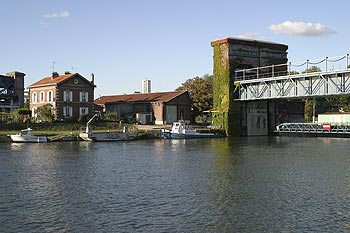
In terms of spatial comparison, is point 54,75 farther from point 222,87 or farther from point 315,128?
point 315,128

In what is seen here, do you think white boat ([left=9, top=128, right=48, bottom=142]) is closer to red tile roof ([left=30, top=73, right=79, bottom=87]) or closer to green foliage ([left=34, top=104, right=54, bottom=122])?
green foliage ([left=34, top=104, right=54, bottom=122])

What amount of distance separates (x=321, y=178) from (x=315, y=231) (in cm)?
1185

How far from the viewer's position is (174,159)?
124ft

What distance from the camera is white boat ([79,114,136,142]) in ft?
185

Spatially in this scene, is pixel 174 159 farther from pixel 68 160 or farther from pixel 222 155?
pixel 68 160

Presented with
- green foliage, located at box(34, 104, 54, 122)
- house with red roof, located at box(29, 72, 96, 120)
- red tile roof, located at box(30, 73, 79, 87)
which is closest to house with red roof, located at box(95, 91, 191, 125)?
house with red roof, located at box(29, 72, 96, 120)

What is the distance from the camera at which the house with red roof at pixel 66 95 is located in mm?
71562

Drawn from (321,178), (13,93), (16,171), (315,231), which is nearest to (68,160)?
(16,171)

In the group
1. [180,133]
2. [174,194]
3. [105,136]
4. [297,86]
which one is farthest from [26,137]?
[297,86]

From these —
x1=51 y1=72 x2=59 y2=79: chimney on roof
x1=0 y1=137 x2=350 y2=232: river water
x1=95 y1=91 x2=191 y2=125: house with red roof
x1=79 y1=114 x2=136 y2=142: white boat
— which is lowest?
x1=0 y1=137 x2=350 y2=232: river water

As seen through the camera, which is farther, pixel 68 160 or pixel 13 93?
pixel 13 93

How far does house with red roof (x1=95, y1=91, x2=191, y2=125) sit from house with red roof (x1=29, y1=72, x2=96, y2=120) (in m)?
7.28

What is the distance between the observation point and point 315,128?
71.5m

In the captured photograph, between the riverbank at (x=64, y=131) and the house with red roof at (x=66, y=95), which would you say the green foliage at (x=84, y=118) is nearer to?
the house with red roof at (x=66, y=95)
